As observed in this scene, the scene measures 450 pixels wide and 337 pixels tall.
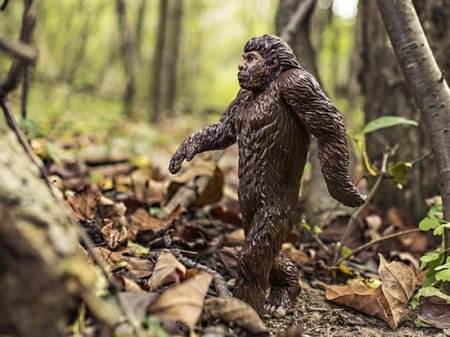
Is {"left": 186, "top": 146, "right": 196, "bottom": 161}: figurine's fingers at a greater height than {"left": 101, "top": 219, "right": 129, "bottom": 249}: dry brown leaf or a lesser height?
greater

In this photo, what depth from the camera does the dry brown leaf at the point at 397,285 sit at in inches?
91.2

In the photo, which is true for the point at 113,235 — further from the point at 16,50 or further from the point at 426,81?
the point at 426,81

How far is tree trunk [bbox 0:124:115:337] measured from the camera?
4.17 feet

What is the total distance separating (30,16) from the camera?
9.73 feet

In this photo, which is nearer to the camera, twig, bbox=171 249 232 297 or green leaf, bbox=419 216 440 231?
twig, bbox=171 249 232 297

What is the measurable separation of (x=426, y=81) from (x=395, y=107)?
1627mm

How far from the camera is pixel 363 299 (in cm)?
236

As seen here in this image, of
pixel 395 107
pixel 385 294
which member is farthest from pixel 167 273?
pixel 395 107

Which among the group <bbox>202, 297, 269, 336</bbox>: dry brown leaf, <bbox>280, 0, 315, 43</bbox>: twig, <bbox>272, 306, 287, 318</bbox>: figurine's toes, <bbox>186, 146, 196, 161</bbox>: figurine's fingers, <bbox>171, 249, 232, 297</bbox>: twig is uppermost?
<bbox>280, 0, 315, 43</bbox>: twig

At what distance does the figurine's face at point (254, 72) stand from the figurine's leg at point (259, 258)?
0.50 m

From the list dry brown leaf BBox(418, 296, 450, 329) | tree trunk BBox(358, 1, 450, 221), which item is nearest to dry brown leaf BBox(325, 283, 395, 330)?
dry brown leaf BBox(418, 296, 450, 329)

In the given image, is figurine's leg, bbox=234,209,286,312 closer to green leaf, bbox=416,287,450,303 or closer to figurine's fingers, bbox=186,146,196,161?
figurine's fingers, bbox=186,146,196,161

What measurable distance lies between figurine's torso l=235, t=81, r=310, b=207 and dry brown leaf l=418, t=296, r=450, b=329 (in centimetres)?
72

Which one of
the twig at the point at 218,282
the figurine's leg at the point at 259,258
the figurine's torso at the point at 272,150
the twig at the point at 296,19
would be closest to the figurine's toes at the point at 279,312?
the figurine's leg at the point at 259,258
